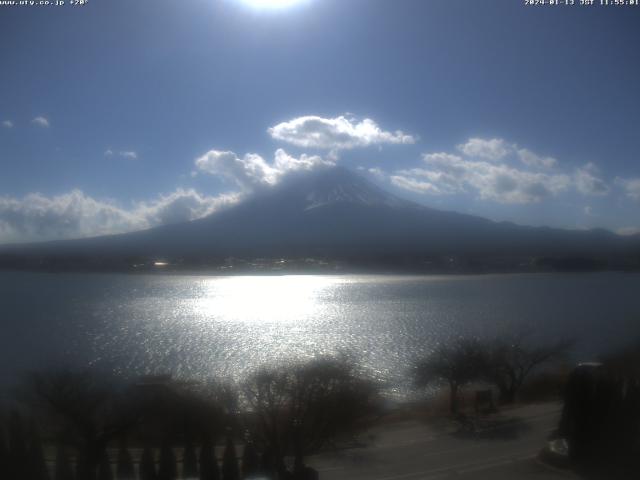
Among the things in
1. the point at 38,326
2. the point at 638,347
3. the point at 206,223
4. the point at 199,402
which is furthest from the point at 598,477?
the point at 206,223

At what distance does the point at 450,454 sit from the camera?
3.32m

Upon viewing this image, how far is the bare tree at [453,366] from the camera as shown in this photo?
4906mm

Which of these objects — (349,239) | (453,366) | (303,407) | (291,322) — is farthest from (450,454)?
(349,239)

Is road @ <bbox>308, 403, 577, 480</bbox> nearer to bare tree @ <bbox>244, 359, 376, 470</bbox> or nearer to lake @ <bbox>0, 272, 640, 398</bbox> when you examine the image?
bare tree @ <bbox>244, 359, 376, 470</bbox>

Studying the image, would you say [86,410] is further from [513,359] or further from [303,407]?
[513,359]

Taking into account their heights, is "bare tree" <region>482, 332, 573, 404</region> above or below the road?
above

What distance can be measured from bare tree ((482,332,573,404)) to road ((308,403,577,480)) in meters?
0.95

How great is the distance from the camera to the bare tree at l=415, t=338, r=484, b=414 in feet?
16.1

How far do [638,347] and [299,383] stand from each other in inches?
103

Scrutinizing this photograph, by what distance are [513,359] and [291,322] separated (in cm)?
530

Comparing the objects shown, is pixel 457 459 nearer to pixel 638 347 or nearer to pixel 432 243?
pixel 638 347

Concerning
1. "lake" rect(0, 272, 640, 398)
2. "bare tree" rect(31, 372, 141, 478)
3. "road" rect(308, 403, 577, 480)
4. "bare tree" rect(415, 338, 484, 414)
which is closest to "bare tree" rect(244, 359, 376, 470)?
"road" rect(308, 403, 577, 480)

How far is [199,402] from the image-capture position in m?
3.34

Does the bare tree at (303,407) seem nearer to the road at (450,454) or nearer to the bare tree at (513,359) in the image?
the road at (450,454)
